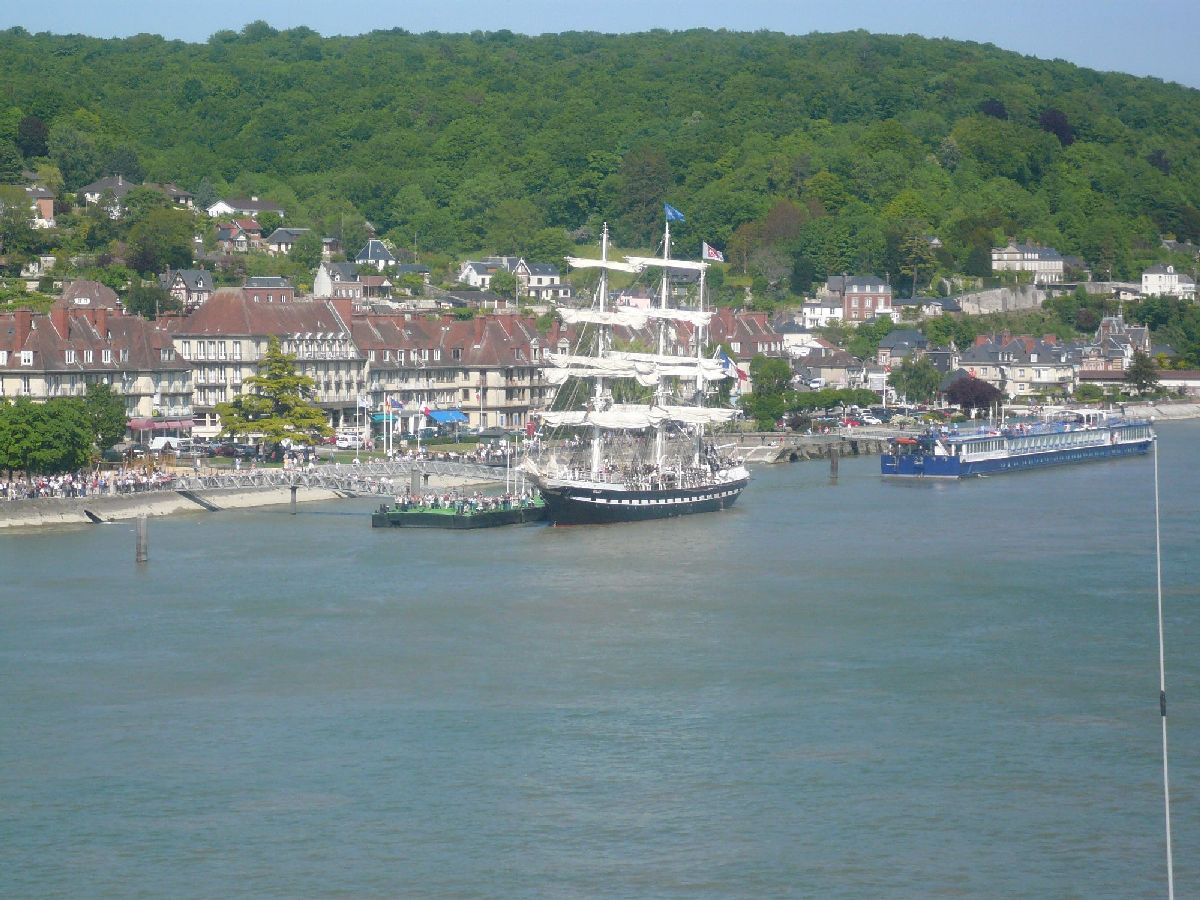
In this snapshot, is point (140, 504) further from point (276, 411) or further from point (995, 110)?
point (995, 110)

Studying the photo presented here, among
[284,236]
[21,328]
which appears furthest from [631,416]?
[284,236]

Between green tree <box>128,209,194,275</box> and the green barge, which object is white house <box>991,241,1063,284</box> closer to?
green tree <box>128,209,194,275</box>

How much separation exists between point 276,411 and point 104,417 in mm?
5680

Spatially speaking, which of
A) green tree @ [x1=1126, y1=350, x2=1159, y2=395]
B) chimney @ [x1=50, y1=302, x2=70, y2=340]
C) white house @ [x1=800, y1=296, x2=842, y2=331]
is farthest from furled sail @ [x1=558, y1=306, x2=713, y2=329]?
green tree @ [x1=1126, y1=350, x2=1159, y2=395]

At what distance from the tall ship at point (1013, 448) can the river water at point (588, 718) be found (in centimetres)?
1808

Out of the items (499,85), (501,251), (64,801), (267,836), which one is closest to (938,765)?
(267,836)

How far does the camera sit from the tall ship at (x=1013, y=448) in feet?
200

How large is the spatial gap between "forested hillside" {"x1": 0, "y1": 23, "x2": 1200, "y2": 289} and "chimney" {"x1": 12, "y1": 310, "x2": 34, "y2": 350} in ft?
138

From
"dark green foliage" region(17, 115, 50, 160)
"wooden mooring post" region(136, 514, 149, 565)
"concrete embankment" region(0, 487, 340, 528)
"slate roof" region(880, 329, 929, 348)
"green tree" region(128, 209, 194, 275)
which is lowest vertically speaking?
"wooden mooring post" region(136, 514, 149, 565)

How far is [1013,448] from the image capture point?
66.6m

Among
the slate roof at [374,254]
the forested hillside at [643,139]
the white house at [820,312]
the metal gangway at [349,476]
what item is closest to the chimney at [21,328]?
the metal gangway at [349,476]

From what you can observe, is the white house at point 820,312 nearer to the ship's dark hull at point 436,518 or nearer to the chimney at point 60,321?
the chimney at point 60,321

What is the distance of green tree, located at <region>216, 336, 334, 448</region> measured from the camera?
2152 inches

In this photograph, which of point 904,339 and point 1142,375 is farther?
point 1142,375
